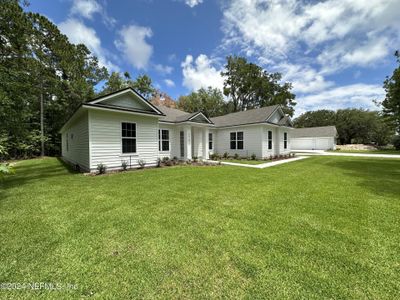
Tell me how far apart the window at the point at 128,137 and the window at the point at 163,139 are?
9.93 feet

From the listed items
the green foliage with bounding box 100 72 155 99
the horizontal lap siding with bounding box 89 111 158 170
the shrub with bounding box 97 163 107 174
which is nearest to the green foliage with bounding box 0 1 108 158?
the green foliage with bounding box 100 72 155 99

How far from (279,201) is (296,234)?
1820mm

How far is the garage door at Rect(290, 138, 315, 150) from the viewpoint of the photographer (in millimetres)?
38781

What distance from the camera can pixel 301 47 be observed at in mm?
18531

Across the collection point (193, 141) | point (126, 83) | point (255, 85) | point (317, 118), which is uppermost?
point (255, 85)

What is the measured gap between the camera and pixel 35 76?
36.9 ft

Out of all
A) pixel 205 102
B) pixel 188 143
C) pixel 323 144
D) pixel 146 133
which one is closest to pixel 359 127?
pixel 323 144

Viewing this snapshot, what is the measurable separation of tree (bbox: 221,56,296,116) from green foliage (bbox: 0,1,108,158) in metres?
23.1

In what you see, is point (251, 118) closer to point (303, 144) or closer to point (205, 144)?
point (205, 144)

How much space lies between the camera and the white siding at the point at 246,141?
15.7m

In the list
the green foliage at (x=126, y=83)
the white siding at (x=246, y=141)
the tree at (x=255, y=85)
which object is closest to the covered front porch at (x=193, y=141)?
the white siding at (x=246, y=141)

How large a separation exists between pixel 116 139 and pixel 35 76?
7.16 m

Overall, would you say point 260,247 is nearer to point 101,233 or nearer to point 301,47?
point 101,233

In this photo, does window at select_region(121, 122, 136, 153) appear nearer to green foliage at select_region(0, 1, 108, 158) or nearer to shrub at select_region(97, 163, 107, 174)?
shrub at select_region(97, 163, 107, 174)
